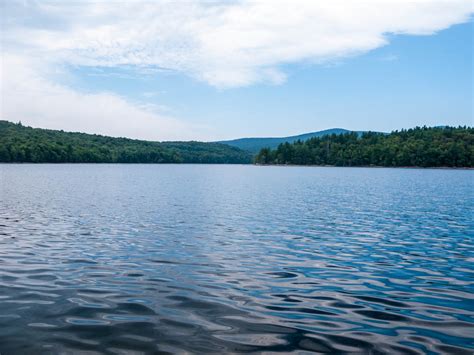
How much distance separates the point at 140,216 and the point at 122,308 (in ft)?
82.3

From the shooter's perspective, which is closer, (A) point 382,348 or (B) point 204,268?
(A) point 382,348

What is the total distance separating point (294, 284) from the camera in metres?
17.5

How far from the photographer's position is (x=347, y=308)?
1456cm

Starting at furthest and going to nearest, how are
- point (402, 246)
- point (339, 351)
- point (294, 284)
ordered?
point (402, 246), point (294, 284), point (339, 351)

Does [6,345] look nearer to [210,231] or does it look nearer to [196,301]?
[196,301]

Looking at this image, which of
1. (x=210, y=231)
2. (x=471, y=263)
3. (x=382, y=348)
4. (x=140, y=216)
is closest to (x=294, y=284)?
(x=382, y=348)

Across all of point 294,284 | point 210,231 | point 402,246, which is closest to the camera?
point 294,284

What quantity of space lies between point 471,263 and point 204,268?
1310cm

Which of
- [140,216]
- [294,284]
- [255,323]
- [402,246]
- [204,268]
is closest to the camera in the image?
[255,323]

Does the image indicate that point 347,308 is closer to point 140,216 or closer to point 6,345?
point 6,345

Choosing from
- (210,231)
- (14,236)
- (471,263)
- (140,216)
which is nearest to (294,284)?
(471,263)

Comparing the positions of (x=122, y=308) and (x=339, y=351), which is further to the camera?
(x=122, y=308)

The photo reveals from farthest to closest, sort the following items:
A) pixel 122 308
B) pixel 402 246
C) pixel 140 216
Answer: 1. pixel 140 216
2. pixel 402 246
3. pixel 122 308

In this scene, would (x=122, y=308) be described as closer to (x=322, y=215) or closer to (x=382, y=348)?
(x=382, y=348)
